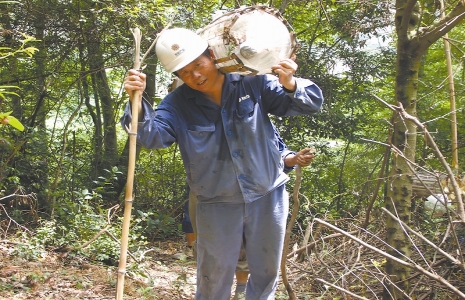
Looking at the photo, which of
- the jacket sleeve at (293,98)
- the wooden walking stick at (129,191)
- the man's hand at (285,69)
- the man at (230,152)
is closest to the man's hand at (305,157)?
the man at (230,152)

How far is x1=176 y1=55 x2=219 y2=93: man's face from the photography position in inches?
102

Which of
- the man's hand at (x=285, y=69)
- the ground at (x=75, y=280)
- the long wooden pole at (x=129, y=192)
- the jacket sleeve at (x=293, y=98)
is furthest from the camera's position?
the ground at (x=75, y=280)

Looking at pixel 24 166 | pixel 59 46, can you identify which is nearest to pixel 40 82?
pixel 59 46

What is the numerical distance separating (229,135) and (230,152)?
0.28 ft

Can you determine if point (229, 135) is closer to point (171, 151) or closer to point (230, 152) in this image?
point (230, 152)

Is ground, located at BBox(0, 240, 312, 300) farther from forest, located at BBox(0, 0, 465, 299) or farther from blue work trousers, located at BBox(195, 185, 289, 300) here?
blue work trousers, located at BBox(195, 185, 289, 300)

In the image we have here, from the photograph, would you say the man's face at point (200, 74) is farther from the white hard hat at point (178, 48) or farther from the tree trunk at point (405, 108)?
the tree trunk at point (405, 108)

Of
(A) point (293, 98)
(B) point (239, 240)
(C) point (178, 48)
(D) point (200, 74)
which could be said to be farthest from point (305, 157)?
(C) point (178, 48)

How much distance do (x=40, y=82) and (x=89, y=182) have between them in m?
1.51

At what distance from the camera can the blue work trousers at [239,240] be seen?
276 centimetres

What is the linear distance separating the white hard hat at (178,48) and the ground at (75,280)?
2.01 metres

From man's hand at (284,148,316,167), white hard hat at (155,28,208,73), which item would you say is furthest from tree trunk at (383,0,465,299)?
white hard hat at (155,28,208,73)

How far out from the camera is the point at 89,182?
728 centimetres

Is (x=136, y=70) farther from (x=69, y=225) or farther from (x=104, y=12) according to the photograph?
(x=104, y=12)
